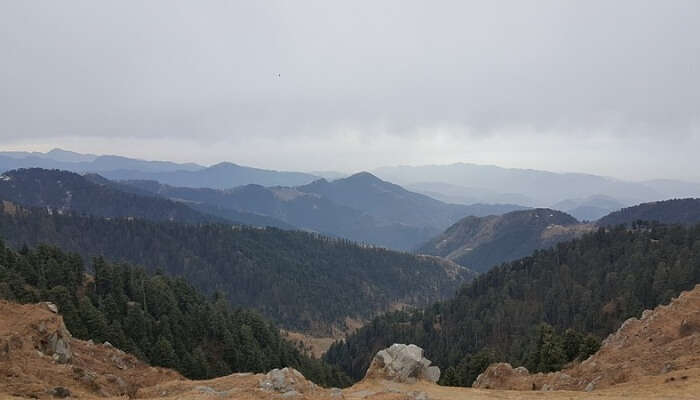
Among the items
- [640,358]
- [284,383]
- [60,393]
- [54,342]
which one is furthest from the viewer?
[54,342]

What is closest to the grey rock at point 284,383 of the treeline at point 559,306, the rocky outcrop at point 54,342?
the rocky outcrop at point 54,342

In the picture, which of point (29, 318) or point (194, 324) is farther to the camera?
point (194, 324)

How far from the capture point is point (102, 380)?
4144 centimetres

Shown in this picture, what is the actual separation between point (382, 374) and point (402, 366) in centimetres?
225

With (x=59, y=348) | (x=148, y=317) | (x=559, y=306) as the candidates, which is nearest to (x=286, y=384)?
(x=59, y=348)

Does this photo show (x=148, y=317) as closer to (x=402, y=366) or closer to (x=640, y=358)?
(x=402, y=366)

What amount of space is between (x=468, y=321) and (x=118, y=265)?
136 metres

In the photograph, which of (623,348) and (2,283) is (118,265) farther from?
(623,348)

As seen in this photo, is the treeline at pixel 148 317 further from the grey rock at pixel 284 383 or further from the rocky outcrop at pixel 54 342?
the grey rock at pixel 284 383

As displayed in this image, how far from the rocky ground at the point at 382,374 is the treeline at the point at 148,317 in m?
23.6

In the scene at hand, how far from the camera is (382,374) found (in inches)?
1715

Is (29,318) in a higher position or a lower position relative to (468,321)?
higher

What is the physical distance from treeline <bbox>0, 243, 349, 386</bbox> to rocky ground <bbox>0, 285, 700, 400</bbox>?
77.4ft

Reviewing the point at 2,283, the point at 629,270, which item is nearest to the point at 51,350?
the point at 2,283
